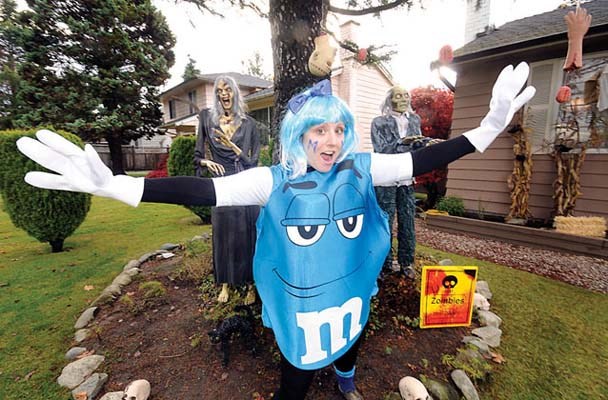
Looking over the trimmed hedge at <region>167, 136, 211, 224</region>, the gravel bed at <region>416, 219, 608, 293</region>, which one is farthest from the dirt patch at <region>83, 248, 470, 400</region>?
the trimmed hedge at <region>167, 136, 211, 224</region>

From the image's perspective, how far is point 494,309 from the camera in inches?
110

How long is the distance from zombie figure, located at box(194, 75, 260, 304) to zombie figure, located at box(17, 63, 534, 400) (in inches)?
48.7

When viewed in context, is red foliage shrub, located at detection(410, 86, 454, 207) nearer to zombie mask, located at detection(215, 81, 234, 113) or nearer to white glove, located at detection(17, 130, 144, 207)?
zombie mask, located at detection(215, 81, 234, 113)

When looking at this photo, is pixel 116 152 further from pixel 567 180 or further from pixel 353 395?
pixel 567 180

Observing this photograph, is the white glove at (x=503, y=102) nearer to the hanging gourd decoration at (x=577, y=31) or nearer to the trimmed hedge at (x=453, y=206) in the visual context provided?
the hanging gourd decoration at (x=577, y=31)

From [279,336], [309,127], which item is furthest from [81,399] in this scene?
[309,127]

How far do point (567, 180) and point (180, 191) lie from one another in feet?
19.1

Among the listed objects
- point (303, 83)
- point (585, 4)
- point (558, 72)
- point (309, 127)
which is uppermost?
point (585, 4)

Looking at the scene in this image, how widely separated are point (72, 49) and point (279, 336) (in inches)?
629

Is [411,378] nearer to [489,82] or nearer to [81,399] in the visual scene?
[81,399]

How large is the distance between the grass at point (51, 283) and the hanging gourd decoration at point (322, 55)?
2467mm

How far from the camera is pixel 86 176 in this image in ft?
3.21

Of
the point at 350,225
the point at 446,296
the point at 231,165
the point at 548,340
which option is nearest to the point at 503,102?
the point at 350,225

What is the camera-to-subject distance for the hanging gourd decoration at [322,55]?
1.53 meters
